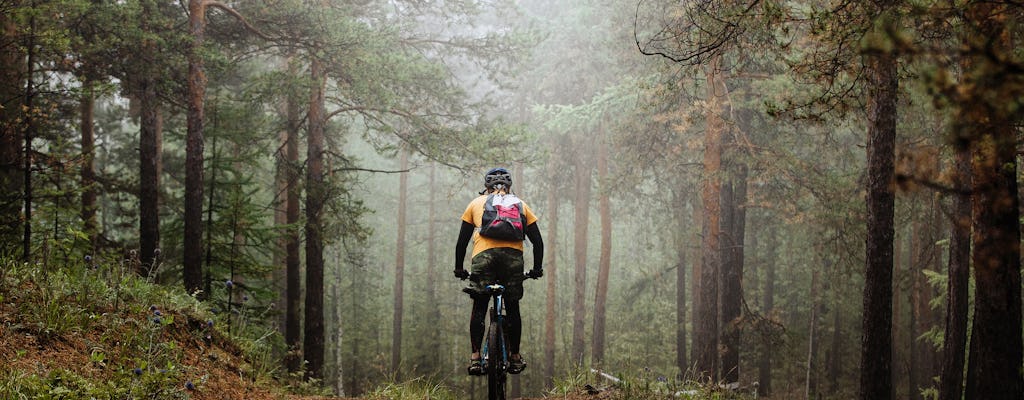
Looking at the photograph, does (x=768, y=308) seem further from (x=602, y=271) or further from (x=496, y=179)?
(x=496, y=179)

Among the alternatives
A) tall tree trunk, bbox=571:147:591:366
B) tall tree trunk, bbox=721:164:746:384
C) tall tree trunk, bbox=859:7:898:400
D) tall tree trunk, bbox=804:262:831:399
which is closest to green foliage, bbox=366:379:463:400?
tall tree trunk, bbox=859:7:898:400

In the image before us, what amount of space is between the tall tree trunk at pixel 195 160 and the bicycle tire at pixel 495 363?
253 inches

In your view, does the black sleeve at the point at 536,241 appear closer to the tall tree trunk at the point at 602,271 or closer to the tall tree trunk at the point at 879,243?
the tall tree trunk at the point at 879,243

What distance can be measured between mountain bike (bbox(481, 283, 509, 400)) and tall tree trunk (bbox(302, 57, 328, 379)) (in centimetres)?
840

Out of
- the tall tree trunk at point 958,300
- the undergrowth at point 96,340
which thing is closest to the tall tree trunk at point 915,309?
the tall tree trunk at point 958,300

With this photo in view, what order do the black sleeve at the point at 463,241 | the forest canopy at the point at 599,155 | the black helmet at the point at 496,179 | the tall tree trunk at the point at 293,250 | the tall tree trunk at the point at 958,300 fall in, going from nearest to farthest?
the forest canopy at the point at 599,155
the black sleeve at the point at 463,241
the black helmet at the point at 496,179
the tall tree trunk at the point at 958,300
the tall tree trunk at the point at 293,250

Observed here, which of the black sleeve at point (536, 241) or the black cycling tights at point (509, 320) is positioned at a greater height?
the black sleeve at point (536, 241)

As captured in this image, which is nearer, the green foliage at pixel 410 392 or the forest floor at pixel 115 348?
the forest floor at pixel 115 348

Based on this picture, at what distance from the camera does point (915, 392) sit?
2298 cm

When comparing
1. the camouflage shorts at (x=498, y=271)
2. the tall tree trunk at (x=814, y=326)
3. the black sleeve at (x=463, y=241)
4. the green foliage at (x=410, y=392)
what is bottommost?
the tall tree trunk at (x=814, y=326)

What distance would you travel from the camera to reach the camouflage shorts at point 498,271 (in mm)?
6371

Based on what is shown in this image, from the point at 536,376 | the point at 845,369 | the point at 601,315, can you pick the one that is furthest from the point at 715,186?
the point at 845,369

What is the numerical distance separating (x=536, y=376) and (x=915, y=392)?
1602 cm

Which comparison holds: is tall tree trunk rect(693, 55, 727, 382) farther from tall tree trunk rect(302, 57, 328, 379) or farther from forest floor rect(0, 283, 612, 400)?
forest floor rect(0, 283, 612, 400)
